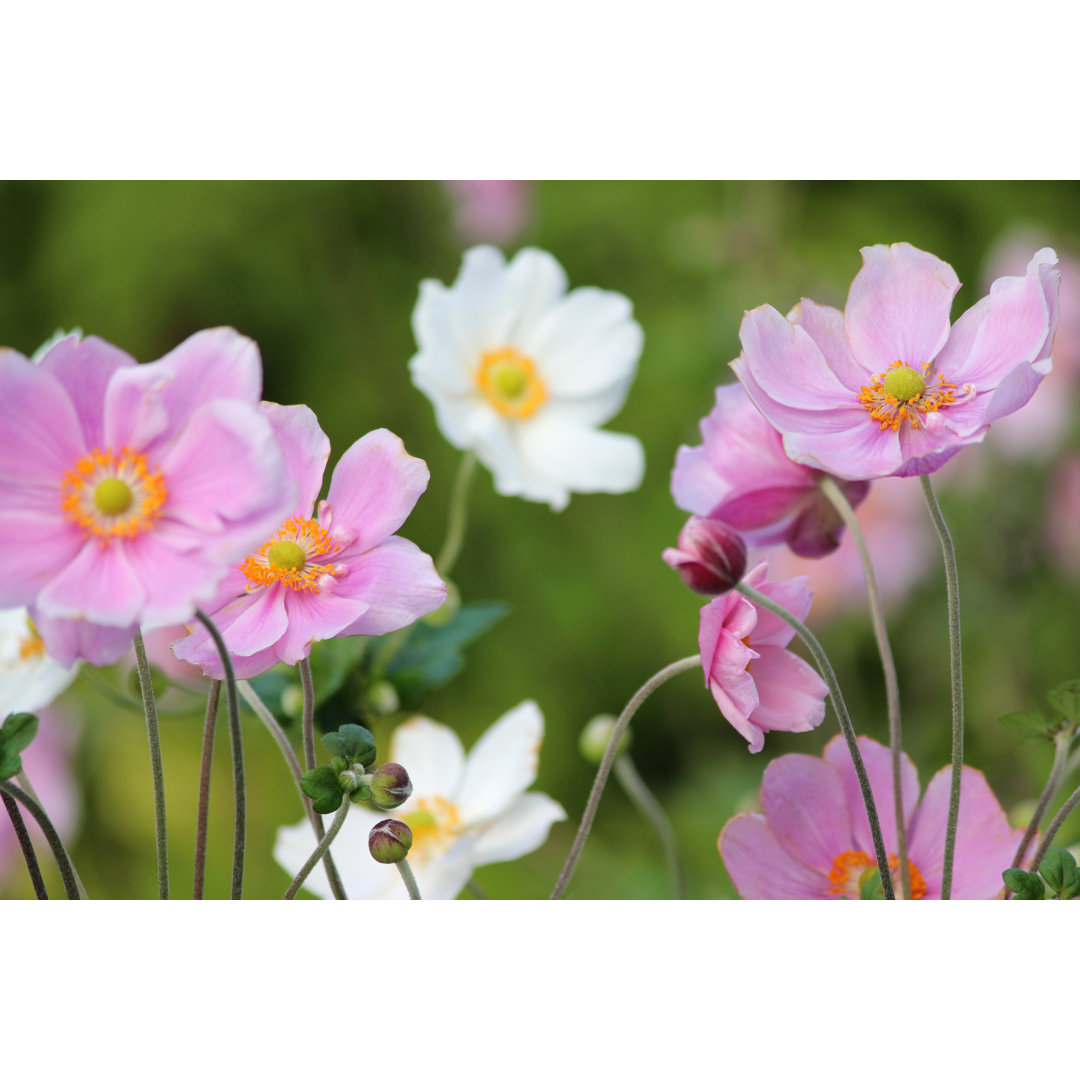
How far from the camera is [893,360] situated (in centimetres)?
39

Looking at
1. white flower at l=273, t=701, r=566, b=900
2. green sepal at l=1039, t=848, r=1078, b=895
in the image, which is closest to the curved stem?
white flower at l=273, t=701, r=566, b=900

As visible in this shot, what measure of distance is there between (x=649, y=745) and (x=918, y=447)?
0.86 meters

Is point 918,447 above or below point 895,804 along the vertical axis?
above

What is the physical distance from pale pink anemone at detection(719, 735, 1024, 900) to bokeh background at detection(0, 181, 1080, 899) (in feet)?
1.72

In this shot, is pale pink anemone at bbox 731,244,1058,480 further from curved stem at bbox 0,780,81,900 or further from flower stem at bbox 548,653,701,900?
curved stem at bbox 0,780,81,900

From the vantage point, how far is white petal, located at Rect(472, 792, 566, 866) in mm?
459

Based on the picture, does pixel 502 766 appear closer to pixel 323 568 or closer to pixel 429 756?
pixel 429 756

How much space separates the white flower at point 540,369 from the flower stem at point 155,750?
1.10 feet

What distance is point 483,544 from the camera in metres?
1.35

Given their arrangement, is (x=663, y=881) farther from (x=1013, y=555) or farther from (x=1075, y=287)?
(x=1075, y=287)

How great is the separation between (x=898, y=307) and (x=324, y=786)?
9.8 inches

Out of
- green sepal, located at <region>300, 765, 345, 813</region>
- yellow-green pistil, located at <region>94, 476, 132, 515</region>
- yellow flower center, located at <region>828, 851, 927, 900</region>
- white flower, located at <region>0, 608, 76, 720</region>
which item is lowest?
yellow flower center, located at <region>828, 851, 927, 900</region>

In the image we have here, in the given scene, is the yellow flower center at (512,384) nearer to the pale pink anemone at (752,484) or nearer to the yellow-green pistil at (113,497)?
the pale pink anemone at (752,484)

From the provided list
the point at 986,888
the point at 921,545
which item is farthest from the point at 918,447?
the point at 921,545
